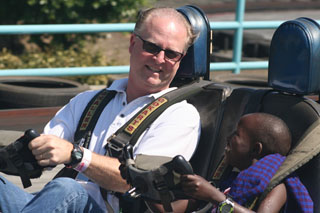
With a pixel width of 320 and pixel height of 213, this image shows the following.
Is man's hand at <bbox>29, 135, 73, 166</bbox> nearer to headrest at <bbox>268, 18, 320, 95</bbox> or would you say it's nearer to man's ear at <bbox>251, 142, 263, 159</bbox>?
man's ear at <bbox>251, 142, 263, 159</bbox>

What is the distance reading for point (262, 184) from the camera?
3.01m

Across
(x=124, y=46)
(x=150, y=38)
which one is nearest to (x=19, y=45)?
(x=124, y=46)

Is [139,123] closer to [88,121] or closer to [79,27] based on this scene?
[88,121]

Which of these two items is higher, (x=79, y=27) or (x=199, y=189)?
(x=199, y=189)

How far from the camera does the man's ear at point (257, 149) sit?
314cm

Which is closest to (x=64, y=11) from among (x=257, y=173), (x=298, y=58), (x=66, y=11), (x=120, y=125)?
(x=66, y=11)

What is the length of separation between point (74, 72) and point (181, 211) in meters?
3.71

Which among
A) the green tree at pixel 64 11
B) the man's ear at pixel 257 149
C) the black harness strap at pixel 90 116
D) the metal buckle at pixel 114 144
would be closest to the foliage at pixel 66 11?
the green tree at pixel 64 11

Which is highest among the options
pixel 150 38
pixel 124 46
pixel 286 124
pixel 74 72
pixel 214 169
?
pixel 150 38

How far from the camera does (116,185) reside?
3209mm

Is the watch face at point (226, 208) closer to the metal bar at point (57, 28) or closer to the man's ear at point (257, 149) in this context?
the man's ear at point (257, 149)

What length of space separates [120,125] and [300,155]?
866mm

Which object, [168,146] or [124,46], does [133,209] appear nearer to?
[168,146]

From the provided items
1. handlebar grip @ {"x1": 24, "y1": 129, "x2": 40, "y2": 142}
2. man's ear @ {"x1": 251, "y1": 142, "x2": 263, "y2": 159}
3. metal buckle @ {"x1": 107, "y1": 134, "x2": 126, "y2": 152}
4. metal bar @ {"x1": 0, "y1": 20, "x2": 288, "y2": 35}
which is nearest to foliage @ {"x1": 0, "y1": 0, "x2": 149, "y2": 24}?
metal bar @ {"x1": 0, "y1": 20, "x2": 288, "y2": 35}
